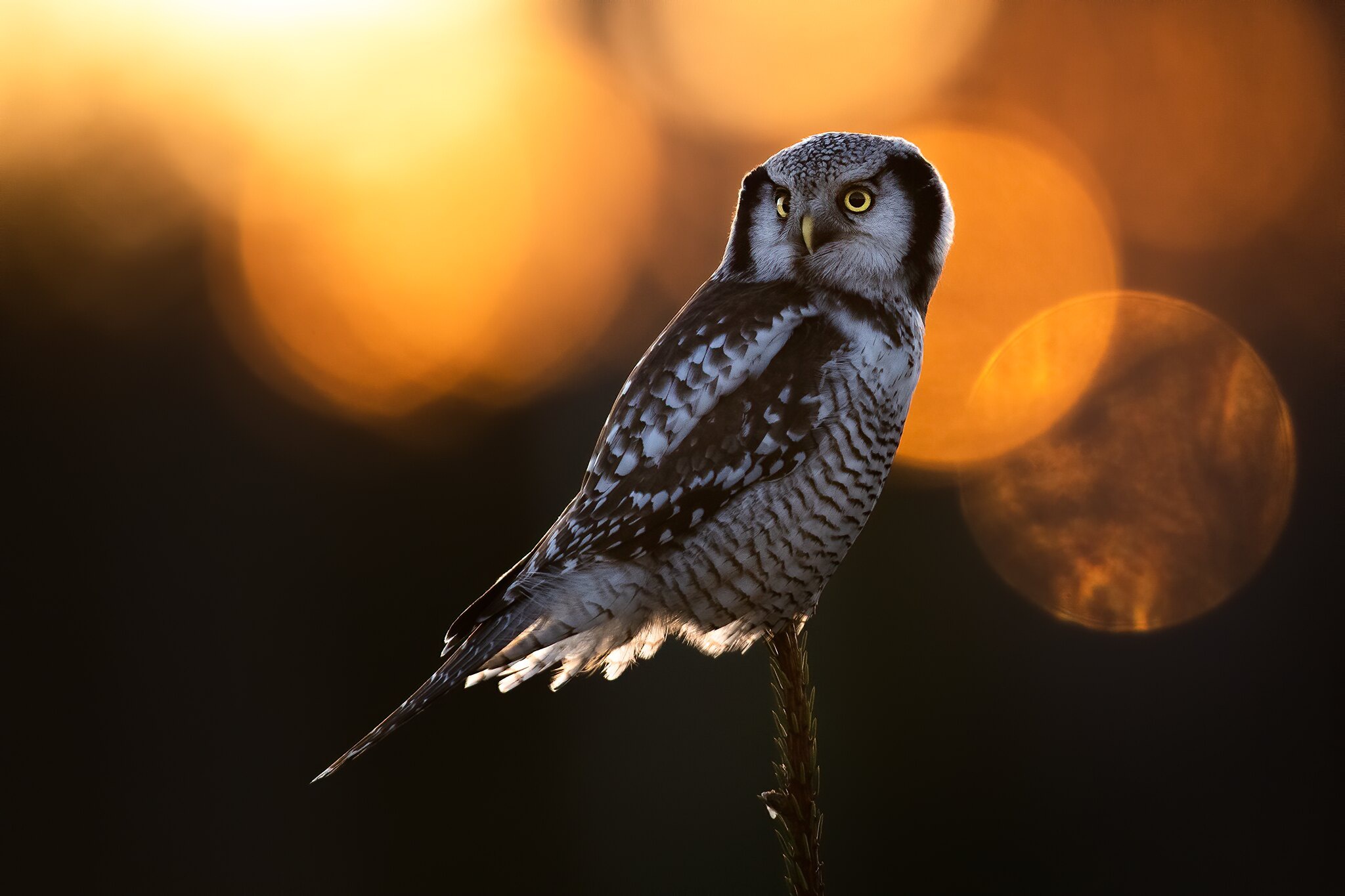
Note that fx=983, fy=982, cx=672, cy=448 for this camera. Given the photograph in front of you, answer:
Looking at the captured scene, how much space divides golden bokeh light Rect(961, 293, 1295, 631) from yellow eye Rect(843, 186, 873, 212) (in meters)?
3.29

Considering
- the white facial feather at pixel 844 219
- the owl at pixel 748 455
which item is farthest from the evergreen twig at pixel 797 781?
the white facial feather at pixel 844 219

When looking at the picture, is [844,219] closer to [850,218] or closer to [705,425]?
[850,218]

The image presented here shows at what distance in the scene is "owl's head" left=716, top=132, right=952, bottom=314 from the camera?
2311 millimetres

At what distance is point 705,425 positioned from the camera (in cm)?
216

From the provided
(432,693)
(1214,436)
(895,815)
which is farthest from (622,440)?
(895,815)

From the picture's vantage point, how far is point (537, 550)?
2.37m

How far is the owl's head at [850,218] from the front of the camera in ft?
7.58

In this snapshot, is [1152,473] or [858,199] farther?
[1152,473]

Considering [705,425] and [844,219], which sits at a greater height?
[844,219]

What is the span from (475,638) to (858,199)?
4.48 feet

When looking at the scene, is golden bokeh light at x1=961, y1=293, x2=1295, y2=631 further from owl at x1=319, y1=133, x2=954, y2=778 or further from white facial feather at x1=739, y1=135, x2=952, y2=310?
owl at x1=319, y1=133, x2=954, y2=778

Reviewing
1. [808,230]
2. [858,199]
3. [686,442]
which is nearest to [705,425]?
[686,442]

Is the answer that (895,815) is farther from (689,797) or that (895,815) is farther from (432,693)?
(432,693)

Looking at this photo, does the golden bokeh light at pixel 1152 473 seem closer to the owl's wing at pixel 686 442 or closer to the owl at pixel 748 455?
the owl at pixel 748 455
